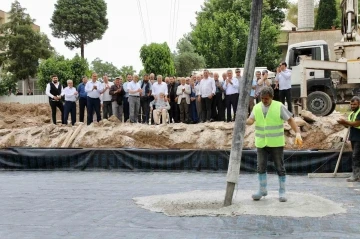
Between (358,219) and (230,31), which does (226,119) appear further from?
(230,31)

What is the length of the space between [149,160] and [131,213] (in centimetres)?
610

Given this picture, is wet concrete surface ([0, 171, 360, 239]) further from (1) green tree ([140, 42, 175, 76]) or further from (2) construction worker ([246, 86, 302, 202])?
(1) green tree ([140, 42, 175, 76])

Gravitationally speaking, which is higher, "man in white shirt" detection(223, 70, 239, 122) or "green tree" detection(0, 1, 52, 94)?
"green tree" detection(0, 1, 52, 94)

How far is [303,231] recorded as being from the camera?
277 inches

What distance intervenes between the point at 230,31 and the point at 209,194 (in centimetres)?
3793

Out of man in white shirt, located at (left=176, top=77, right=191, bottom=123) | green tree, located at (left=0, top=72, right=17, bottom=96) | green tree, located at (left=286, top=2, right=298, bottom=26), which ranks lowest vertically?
man in white shirt, located at (left=176, top=77, right=191, bottom=123)

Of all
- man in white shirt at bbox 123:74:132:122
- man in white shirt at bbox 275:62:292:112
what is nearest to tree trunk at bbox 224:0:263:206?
man in white shirt at bbox 275:62:292:112

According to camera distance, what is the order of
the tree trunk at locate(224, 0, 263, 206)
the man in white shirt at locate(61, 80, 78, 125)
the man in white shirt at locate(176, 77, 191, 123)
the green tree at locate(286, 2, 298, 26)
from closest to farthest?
the tree trunk at locate(224, 0, 263, 206)
the man in white shirt at locate(176, 77, 191, 123)
the man in white shirt at locate(61, 80, 78, 125)
the green tree at locate(286, 2, 298, 26)

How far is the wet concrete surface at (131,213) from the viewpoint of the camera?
23.1 feet

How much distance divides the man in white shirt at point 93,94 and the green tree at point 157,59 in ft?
73.1

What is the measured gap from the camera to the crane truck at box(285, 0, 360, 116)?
19.0m

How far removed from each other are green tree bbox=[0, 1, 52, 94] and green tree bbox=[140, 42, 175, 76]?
518 inches

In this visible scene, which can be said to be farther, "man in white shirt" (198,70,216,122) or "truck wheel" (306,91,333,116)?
"truck wheel" (306,91,333,116)

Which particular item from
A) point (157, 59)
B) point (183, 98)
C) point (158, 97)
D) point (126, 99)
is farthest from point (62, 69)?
point (183, 98)
